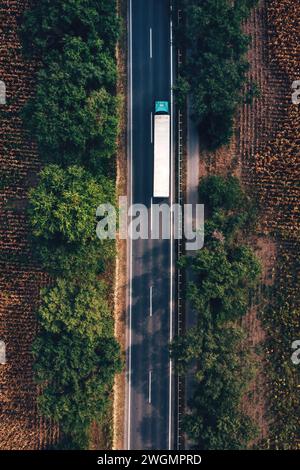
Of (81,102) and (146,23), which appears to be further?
(146,23)

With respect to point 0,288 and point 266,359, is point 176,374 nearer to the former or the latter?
point 266,359

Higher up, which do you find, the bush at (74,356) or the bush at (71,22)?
the bush at (71,22)

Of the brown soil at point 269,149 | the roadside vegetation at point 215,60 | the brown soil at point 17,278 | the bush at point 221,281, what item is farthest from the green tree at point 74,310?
the roadside vegetation at point 215,60

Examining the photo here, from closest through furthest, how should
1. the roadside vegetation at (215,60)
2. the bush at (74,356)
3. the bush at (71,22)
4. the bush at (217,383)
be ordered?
the bush at (217,383) → the bush at (74,356) → the roadside vegetation at (215,60) → the bush at (71,22)

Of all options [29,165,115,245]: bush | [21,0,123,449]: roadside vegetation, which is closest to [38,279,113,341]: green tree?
[21,0,123,449]: roadside vegetation

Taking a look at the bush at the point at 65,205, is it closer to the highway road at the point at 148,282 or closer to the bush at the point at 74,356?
the bush at the point at 74,356

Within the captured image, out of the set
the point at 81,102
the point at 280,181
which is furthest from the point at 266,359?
the point at 81,102
